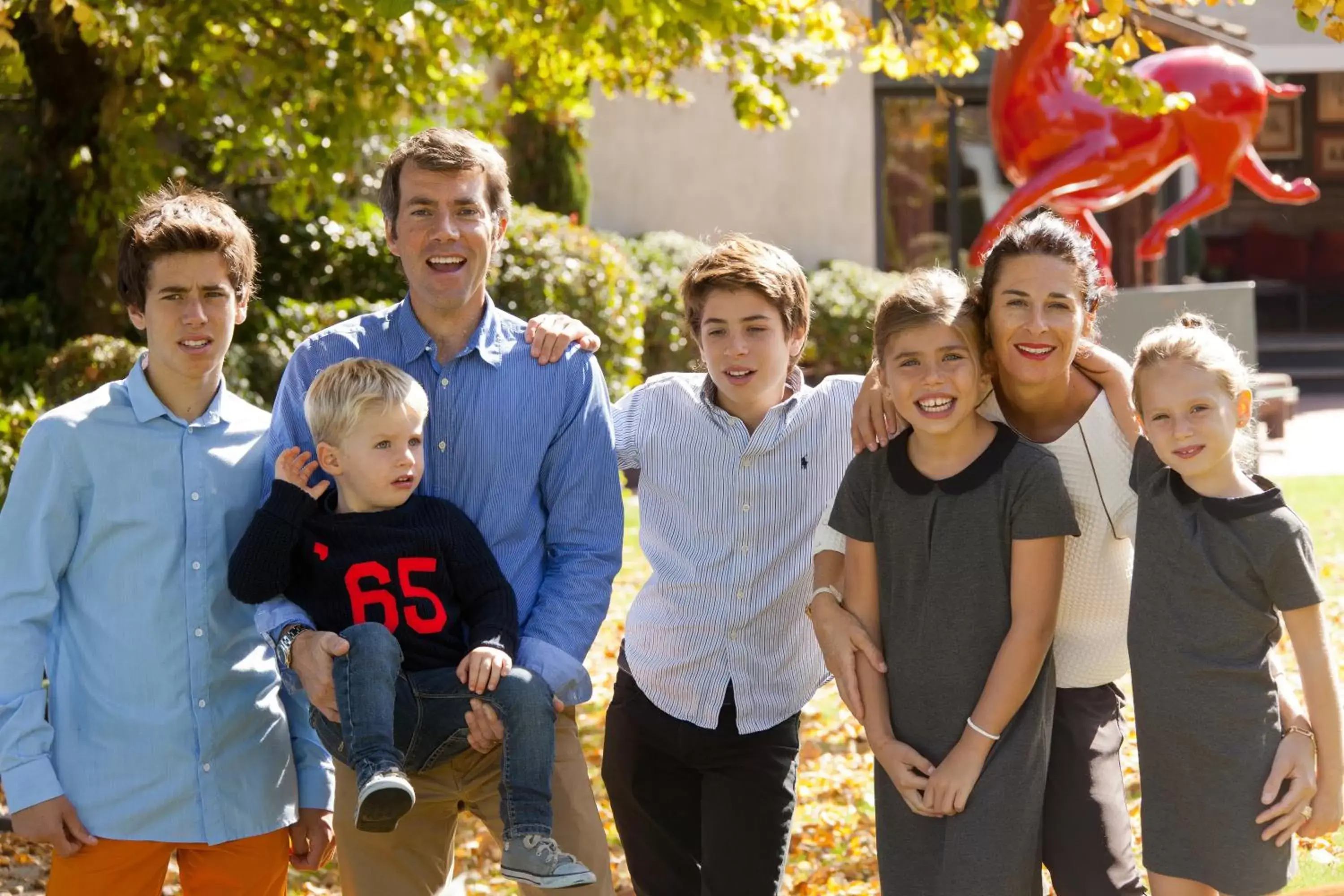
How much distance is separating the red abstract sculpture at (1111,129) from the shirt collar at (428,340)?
15.4 ft

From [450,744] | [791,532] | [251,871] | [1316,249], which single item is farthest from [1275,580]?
[1316,249]

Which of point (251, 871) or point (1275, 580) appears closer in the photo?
point (1275, 580)

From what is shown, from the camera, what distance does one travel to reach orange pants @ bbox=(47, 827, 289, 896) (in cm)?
293

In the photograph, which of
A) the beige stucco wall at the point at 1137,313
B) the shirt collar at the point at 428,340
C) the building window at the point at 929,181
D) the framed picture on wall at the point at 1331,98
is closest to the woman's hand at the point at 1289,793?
the shirt collar at the point at 428,340

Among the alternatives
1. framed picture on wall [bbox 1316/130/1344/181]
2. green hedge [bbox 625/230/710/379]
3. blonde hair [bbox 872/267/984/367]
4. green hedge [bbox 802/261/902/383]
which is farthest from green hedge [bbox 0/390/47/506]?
framed picture on wall [bbox 1316/130/1344/181]

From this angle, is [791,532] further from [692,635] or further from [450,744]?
[450,744]

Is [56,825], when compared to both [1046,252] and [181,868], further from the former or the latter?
[1046,252]

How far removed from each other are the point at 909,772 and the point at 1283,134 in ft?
73.8

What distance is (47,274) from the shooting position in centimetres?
902

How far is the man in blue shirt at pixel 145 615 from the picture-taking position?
9.45 feet

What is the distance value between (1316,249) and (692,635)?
23.3m

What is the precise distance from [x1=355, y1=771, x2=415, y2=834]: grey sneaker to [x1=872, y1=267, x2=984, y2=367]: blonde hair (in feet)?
4.16

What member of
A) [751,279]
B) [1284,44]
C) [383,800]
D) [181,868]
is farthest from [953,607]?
[1284,44]

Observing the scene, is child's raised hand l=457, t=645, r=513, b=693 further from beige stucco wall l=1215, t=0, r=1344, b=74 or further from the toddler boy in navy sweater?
beige stucco wall l=1215, t=0, r=1344, b=74
